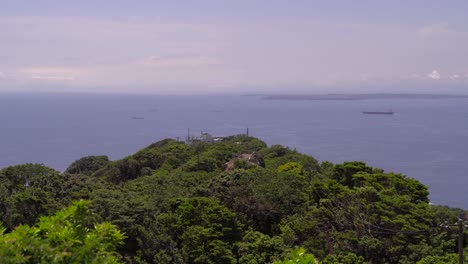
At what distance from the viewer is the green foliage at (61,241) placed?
3342mm

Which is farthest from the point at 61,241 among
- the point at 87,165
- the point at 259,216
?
the point at 87,165

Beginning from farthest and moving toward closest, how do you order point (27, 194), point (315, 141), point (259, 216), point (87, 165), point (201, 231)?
point (315, 141), point (87, 165), point (259, 216), point (27, 194), point (201, 231)

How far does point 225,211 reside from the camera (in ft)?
44.3

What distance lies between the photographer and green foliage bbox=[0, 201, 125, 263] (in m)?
3.34

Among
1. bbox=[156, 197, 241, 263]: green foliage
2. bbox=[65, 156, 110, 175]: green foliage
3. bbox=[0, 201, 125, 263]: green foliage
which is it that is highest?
bbox=[0, 201, 125, 263]: green foliage

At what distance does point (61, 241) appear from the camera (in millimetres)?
3582

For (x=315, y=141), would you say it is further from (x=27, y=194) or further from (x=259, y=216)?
(x=27, y=194)

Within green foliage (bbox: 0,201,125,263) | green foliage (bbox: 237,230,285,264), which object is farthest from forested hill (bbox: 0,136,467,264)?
green foliage (bbox: 0,201,125,263)

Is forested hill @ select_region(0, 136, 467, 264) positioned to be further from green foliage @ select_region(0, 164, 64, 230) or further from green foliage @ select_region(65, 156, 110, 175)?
green foliage @ select_region(65, 156, 110, 175)

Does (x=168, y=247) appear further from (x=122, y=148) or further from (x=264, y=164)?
(x=122, y=148)

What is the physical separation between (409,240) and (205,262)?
19.9ft

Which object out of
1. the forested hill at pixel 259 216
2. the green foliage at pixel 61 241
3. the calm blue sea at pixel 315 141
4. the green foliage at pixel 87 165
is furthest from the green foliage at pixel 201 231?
the green foliage at pixel 87 165

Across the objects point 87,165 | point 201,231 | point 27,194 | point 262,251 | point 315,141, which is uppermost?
point 27,194

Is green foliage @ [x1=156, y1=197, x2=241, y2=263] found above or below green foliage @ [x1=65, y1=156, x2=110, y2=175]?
above
